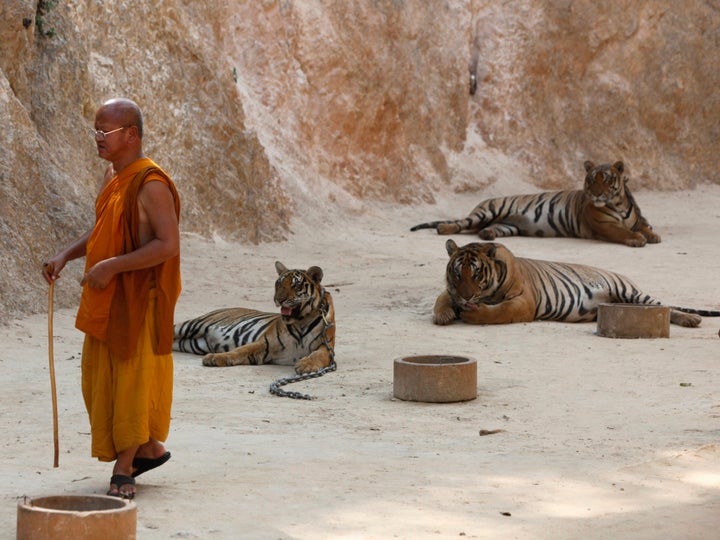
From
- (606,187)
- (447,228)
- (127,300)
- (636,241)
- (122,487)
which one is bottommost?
(122,487)

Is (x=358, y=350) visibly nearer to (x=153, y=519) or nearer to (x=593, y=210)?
(x=153, y=519)

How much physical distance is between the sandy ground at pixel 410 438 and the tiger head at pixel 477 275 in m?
0.31

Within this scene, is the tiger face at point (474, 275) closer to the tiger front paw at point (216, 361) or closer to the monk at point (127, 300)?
the tiger front paw at point (216, 361)

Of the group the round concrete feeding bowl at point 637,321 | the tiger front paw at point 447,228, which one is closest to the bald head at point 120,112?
the round concrete feeding bowl at point 637,321

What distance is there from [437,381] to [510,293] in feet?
10.6

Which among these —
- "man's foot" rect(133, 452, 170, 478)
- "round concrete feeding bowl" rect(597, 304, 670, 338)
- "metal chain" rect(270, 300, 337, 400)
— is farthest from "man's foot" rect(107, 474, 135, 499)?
"round concrete feeding bowl" rect(597, 304, 670, 338)

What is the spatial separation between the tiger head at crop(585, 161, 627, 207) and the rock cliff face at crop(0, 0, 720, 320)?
319 cm

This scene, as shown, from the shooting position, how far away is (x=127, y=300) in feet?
14.8

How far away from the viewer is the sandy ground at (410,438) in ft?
14.3

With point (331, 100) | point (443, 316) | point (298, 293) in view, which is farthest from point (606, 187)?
point (298, 293)

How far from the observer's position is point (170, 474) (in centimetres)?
501

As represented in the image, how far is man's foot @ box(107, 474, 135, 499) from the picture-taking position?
4.50 metres

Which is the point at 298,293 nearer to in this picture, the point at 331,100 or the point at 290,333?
the point at 290,333

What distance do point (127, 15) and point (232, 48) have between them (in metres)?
2.76
